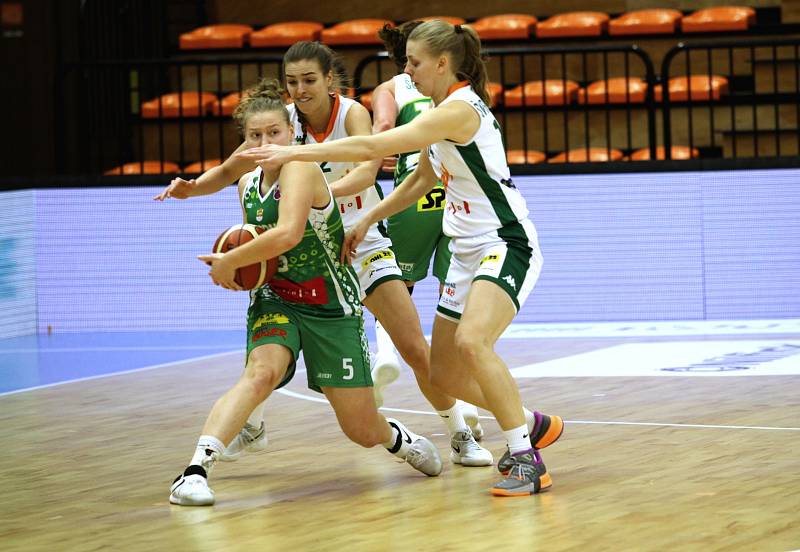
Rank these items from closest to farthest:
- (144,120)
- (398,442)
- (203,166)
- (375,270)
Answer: (398,442) < (375,270) < (203,166) < (144,120)

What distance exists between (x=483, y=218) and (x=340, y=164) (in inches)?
41.5

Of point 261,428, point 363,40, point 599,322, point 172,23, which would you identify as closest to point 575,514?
point 261,428

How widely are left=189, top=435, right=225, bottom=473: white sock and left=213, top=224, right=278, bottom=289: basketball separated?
0.52 m

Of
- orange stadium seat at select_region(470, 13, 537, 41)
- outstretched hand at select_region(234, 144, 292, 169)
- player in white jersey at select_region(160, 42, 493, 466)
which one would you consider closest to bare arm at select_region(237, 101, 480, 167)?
outstretched hand at select_region(234, 144, 292, 169)

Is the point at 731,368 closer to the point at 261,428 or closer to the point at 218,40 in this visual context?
the point at 261,428

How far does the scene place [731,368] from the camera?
7.77 meters

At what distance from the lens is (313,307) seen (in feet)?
15.9

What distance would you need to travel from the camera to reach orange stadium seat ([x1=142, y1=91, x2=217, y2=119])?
12.5 meters

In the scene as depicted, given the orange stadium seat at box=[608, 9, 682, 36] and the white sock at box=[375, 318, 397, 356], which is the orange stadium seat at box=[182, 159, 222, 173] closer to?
the orange stadium seat at box=[608, 9, 682, 36]

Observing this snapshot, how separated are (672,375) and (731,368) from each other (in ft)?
1.40

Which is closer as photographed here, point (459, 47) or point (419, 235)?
point (459, 47)

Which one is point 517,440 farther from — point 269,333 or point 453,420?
point 269,333

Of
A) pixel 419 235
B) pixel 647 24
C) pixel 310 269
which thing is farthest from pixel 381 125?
pixel 647 24

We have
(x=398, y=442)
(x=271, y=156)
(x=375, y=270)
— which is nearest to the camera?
(x=271, y=156)
